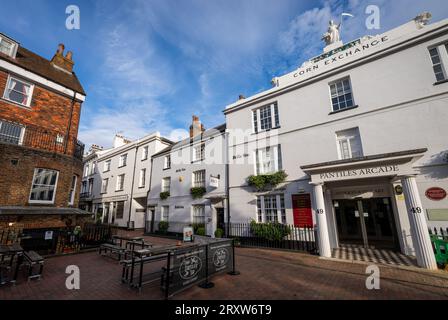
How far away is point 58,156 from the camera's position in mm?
11898

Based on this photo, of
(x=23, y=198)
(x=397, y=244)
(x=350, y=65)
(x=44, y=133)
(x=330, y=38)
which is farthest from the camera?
(x=330, y=38)

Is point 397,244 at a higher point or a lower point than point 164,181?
lower

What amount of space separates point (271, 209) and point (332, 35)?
40.0 ft

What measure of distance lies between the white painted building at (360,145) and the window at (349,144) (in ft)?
0.15

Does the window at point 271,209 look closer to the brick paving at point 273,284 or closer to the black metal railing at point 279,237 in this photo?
the black metal railing at point 279,237

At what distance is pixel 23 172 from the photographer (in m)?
10.5

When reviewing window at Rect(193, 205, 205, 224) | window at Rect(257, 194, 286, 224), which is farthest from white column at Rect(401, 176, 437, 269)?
window at Rect(193, 205, 205, 224)

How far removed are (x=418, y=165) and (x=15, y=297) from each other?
1432 centimetres

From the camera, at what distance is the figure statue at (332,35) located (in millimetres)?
13266

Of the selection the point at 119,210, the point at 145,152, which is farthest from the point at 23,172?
the point at 119,210

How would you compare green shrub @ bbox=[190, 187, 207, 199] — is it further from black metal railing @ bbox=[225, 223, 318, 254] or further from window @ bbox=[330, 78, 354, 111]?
window @ bbox=[330, 78, 354, 111]
